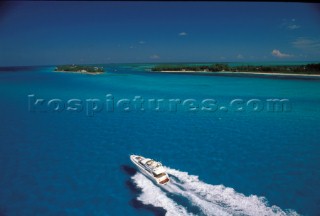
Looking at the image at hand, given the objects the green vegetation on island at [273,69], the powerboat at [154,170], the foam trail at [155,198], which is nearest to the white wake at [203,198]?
the foam trail at [155,198]

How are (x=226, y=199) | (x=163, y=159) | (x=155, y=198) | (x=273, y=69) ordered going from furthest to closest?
(x=273, y=69) < (x=163, y=159) < (x=155, y=198) < (x=226, y=199)

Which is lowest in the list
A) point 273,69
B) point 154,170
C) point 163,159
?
point 163,159

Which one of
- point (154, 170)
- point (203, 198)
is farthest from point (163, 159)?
point (203, 198)

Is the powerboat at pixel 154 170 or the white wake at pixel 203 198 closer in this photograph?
the white wake at pixel 203 198

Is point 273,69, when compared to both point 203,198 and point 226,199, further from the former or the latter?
point 203,198

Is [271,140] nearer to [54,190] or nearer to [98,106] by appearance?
[54,190]

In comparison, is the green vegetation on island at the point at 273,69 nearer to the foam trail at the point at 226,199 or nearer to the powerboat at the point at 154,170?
the foam trail at the point at 226,199
